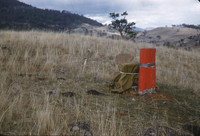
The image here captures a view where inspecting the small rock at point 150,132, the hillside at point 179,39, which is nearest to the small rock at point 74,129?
the small rock at point 150,132

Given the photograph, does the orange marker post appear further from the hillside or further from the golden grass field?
the hillside

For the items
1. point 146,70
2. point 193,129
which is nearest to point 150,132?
point 193,129

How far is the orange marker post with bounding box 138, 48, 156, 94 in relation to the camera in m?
3.53

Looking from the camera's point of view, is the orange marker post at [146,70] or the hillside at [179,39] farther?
the hillside at [179,39]

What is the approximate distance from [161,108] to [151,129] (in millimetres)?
927

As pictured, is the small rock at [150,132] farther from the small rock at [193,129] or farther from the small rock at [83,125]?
the small rock at [83,125]

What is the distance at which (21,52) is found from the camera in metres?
6.69

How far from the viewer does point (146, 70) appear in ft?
11.8

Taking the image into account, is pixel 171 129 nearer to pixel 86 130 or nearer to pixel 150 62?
pixel 86 130

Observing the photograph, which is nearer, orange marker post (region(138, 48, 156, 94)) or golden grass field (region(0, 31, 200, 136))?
golden grass field (region(0, 31, 200, 136))

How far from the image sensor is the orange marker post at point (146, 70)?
3.53 metres

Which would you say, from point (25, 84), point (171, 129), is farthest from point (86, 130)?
point (25, 84)

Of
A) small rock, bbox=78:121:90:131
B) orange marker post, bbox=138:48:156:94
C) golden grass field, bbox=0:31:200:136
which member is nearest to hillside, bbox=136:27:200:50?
golden grass field, bbox=0:31:200:136

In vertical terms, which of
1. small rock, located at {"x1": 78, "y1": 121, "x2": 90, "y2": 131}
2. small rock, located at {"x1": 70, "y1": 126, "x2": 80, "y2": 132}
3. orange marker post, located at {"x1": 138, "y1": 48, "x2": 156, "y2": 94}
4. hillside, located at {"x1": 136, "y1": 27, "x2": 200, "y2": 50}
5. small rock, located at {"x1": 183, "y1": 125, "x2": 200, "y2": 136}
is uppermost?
hillside, located at {"x1": 136, "y1": 27, "x2": 200, "y2": 50}
